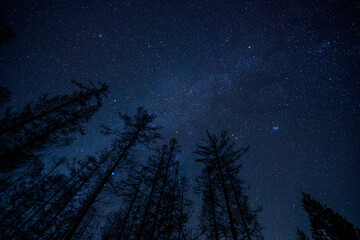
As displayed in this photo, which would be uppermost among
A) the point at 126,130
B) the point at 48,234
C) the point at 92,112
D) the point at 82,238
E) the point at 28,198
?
the point at 92,112

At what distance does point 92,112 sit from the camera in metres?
10.8

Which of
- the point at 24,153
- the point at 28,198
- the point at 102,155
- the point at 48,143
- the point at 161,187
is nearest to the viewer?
→ the point at 24,153

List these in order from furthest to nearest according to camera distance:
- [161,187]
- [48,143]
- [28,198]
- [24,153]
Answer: [28,198], [161,187], [48,143], [24,153]

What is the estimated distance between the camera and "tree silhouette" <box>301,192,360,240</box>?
443 inches

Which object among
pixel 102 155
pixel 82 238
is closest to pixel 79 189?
pixel 102 155

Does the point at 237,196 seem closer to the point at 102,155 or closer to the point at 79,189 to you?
the point at 102,155

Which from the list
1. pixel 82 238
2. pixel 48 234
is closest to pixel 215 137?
pixel 48 234

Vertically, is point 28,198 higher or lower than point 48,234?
higher

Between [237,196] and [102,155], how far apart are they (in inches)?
410

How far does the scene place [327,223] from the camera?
1234cm

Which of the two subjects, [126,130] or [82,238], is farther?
[82,238]

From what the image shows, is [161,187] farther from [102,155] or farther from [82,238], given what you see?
[82,238]

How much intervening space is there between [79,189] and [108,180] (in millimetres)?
5680

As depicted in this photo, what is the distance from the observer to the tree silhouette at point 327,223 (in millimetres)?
11250
